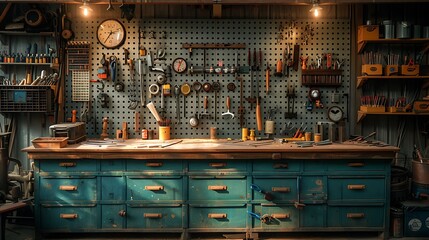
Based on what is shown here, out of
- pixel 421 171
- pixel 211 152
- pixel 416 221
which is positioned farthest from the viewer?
pixel 421 171

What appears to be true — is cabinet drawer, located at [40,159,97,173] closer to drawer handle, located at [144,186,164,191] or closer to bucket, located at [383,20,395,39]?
drawer handle, located at [144,186,164,191]

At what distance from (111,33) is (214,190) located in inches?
78.6

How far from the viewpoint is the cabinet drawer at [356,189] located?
3.48m

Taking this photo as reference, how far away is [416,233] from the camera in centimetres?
353

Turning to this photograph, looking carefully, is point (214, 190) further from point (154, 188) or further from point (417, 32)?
point (417, 32)

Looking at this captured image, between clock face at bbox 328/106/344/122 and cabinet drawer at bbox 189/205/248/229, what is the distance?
1409 mm

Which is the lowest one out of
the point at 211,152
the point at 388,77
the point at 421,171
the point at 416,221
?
the point at 416,221

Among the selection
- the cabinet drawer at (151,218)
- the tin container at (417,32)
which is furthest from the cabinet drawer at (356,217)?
the tin container at (417,32)

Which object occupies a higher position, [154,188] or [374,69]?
[374,69]

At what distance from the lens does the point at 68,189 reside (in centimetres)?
342

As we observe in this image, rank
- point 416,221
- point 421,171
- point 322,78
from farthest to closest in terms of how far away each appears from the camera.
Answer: point 322,78
point 421,171
point 416,221

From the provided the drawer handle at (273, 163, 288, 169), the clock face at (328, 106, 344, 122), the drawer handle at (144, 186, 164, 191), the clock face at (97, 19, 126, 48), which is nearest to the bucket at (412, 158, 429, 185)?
the clock face at (328, 106, 344, 122)

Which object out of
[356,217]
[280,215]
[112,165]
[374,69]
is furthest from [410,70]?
[112,165]

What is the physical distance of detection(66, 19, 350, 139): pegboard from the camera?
4023mm
